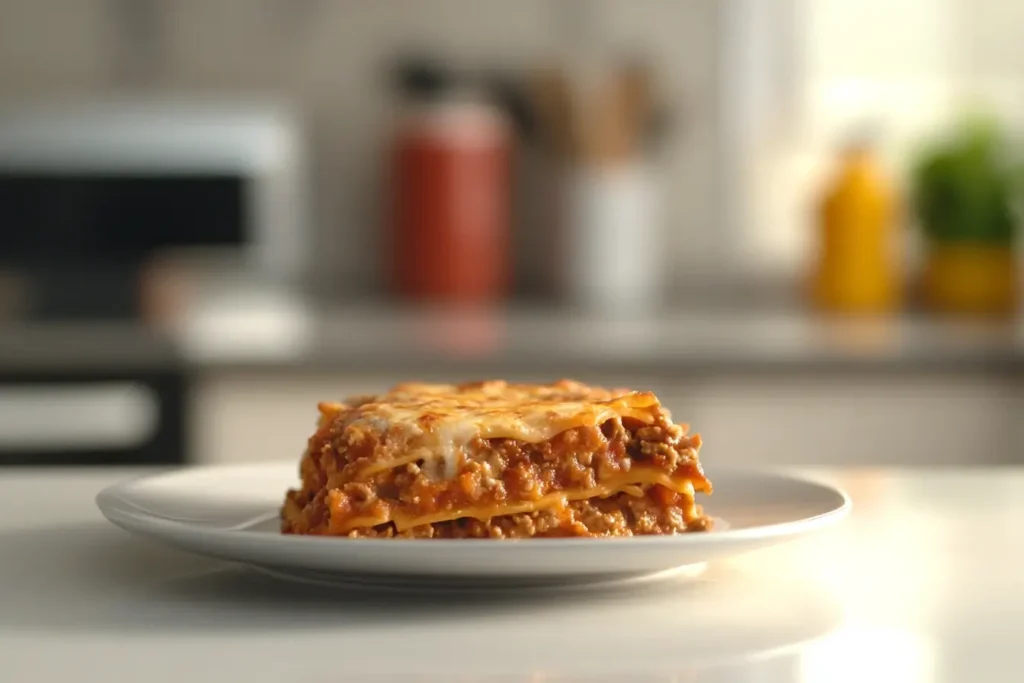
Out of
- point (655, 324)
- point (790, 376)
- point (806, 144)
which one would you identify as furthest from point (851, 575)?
point (806, 144)

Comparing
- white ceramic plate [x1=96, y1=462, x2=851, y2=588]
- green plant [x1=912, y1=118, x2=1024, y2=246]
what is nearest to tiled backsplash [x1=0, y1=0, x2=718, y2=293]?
green plant [x1=912, y1=118, x2=1024, y2=246]

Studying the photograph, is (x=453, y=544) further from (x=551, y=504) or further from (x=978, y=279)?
(x=978, y=279)

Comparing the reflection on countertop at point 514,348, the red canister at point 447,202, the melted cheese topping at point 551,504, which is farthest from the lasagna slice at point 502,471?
the red canister at point 447,202

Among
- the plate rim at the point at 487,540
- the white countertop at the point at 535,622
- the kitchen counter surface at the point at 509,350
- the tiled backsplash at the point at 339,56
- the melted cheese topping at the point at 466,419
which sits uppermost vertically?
the tiled backsplash at the point at 339,56

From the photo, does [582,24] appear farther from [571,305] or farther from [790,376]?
[790,376]

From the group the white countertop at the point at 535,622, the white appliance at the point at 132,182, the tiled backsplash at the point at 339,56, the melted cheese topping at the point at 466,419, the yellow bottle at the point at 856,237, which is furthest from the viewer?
the tiled backsplash at the point at 339,56

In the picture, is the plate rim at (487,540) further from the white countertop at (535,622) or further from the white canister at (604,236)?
the white canister at (604,236)

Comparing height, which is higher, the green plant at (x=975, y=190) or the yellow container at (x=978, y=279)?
the green plant at (x=975, y=190)

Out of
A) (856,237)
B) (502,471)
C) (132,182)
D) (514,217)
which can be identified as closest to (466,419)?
(502,471)
